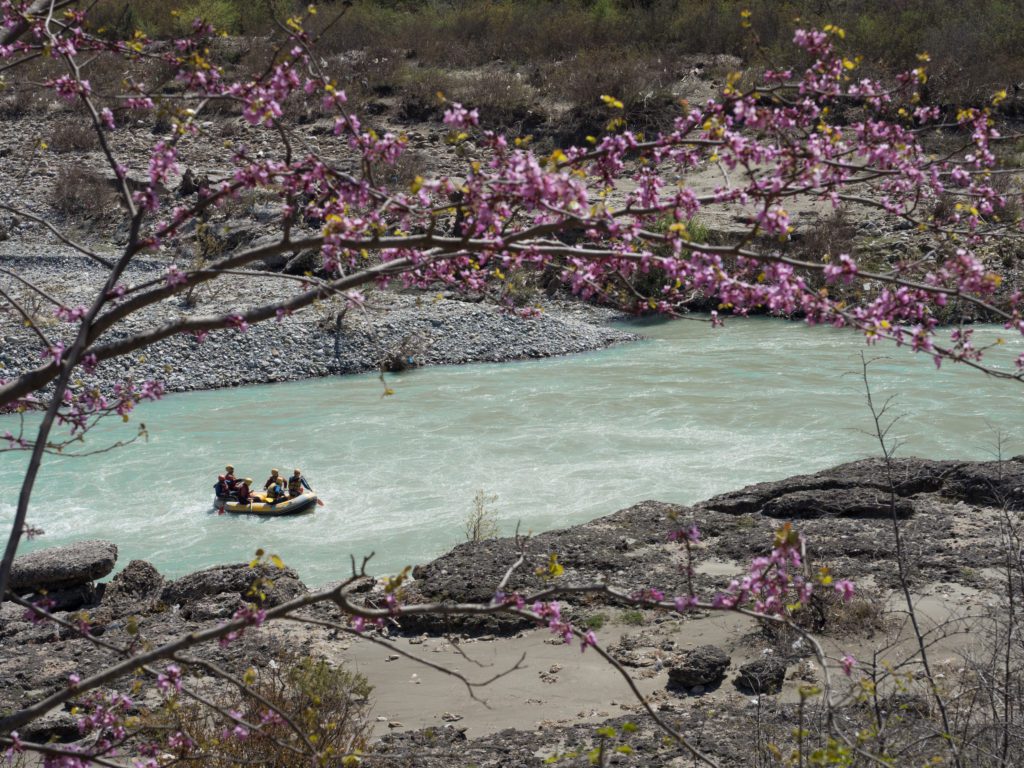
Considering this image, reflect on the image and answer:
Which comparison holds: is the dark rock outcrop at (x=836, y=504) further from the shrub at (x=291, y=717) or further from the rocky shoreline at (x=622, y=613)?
the shrub at (x=291, y=717)

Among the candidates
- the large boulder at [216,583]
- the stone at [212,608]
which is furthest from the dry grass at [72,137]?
the stone at [212,608]

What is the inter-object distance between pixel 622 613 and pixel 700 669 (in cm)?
165

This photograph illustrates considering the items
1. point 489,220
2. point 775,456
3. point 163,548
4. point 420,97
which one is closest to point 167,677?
point 489,220

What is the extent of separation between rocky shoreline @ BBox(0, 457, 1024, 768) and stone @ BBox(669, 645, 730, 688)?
10 millimetres

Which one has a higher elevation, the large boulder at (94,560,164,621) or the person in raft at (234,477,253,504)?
the large boulder at (94,560,164,621)

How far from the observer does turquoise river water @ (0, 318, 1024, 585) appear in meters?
13.8

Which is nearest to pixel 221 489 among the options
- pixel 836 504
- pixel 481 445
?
pixel 481 445

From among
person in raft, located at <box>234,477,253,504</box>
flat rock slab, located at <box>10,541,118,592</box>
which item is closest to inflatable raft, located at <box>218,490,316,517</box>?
person in raft, located at <box>234,477,253,504</box>

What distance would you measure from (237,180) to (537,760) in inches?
166

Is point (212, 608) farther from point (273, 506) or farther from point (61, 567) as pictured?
point (273, 506)

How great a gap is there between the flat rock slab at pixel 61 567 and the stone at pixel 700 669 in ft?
19.8

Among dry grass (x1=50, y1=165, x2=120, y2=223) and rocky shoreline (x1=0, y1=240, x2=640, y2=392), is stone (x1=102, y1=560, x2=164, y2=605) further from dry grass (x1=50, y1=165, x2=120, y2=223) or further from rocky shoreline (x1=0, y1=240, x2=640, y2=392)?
dry grass (x1=50, y1=165, x2=120, y2=223)

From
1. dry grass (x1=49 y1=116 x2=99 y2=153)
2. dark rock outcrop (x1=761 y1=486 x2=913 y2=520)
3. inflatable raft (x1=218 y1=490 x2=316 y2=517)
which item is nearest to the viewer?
dark rock outcrop (x1=761 y1=486 x2=913 y2=520)

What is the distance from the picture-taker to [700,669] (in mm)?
7629
